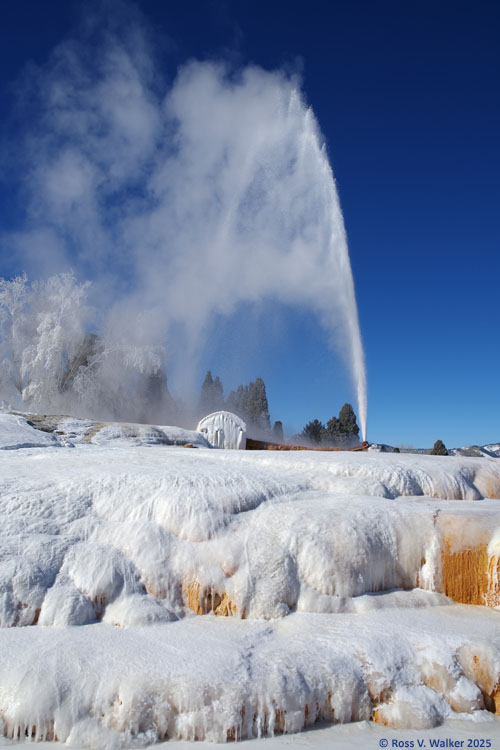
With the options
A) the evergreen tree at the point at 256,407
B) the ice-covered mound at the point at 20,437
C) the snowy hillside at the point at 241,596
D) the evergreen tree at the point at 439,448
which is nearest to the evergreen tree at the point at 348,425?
the evergreen tree at the point at 439,448

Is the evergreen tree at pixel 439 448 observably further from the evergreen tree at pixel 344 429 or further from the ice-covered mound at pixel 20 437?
the ice-covered mound at pixel 20 437

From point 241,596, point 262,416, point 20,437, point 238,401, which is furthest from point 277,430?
point 241,596

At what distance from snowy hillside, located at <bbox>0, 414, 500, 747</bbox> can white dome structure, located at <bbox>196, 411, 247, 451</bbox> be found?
39.1 feet

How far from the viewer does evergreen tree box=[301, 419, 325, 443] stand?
3834 centimetres

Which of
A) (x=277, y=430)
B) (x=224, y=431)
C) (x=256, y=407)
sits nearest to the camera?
(x=224, y=431)

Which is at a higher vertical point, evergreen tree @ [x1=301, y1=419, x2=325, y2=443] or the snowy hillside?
evergreen tree @ [x1=301, y1=419, x2=325, y2=443]

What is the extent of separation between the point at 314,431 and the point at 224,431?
19.7 meters

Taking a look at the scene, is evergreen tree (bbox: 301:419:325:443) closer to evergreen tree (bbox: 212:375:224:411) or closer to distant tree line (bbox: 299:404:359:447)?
distant tree line (bbox: 299:404:359:447)

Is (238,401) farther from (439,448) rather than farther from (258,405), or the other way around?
(439,448)

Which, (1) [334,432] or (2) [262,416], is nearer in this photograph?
(1) [334,432]

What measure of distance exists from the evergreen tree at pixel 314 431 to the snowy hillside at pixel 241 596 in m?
29.7

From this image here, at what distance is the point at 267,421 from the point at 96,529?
132 feet

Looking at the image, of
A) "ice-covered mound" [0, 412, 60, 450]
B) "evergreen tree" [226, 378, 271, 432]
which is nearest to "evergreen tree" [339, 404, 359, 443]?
"evergreen tree" [226, 378, 271, 432]

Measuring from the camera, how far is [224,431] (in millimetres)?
20750
